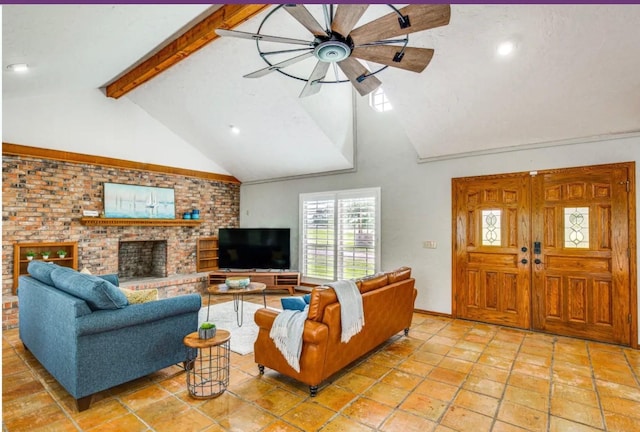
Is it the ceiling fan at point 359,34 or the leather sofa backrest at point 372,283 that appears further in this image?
the leather sofa backrest at point 372,283

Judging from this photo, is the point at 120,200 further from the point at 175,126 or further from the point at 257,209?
the point at 257,209

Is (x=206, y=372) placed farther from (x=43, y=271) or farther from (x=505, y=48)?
(x=505, y=48)

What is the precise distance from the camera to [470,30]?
12.4ft

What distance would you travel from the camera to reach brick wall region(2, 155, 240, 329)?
5.41 metres

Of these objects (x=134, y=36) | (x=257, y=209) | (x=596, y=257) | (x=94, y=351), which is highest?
(x=134, y=36)

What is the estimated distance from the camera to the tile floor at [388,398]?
2.90 meters

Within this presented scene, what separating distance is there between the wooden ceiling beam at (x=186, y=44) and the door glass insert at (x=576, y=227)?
445cm

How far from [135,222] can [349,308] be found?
482cm

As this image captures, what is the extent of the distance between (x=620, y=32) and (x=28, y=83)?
663 cm

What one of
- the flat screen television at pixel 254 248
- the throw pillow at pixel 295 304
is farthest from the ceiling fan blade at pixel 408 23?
the flat screen television at pixel 254 248

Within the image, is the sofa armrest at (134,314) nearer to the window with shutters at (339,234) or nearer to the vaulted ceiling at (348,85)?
the vaulted ceiling at (348,85)

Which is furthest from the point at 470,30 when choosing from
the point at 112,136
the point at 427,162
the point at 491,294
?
the point at 112,136

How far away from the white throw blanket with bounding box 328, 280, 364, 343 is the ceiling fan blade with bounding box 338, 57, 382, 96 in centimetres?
184

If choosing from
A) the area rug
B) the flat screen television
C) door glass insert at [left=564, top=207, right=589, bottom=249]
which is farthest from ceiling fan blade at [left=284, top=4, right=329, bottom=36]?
the flat screen television
